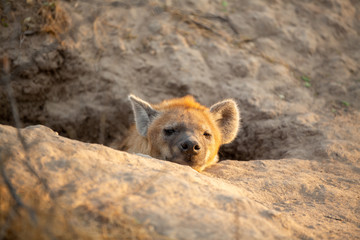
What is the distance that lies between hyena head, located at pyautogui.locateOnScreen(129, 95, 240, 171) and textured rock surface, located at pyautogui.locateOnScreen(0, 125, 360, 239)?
0.52 meters

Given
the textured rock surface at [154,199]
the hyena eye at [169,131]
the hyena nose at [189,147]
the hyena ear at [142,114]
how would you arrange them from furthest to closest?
the hyena ear at [142,114] < the hyena eye at [169,131] < the hyena nose at [189,147] < the textured rock surface at [154,199]

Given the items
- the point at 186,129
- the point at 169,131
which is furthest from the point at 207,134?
the point at 169,131

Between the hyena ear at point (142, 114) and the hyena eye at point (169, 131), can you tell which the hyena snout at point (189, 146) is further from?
the hyena ear at point (142, 114)

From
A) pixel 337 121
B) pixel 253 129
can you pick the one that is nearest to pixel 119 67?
pixel 253 129

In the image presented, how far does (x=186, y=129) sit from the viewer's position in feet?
8.66

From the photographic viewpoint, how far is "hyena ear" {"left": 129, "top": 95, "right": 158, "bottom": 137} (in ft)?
9.63

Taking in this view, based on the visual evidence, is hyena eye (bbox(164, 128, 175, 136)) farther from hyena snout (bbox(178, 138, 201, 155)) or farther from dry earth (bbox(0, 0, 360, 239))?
dry earth (bbox(0, 0, 360, 239))

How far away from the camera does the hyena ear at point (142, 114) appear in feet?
9.63

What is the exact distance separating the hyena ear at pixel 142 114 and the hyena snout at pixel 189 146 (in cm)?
60

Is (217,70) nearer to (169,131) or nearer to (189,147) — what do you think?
(169,131)

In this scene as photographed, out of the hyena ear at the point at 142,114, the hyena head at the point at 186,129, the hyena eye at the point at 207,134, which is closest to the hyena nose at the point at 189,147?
the hyena head at the point at 186,129

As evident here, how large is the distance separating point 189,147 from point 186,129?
0.87ft

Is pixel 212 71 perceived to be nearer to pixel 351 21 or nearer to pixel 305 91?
pixel 305 91

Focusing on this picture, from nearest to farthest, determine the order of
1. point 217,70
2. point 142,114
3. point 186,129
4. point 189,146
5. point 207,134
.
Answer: point 189,146
point 186,129
point 207,134
point 142,114
point 217,70
